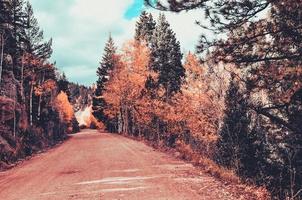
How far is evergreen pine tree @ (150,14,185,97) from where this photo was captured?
147 ft

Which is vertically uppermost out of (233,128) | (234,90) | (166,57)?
(166,57)

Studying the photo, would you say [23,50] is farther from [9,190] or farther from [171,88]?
[9,190]

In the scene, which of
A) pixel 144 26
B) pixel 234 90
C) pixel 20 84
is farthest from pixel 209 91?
pixel 144 26

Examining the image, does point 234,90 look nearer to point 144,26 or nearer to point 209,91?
point 209,91

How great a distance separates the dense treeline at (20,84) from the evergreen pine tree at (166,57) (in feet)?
40.3

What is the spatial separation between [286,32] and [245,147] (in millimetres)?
11981

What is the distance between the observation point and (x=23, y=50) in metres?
41.0

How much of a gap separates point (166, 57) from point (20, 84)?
628 inches

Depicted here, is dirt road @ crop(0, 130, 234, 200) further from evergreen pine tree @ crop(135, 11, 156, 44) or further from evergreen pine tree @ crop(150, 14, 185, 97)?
evergreen pine tree @ crop(135, 11, 156, 44)

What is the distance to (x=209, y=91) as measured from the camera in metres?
33.8

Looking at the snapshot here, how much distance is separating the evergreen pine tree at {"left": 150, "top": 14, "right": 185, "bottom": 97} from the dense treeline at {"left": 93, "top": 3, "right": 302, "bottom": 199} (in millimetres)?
110

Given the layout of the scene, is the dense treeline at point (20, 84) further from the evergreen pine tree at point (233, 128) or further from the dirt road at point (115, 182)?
the evergreen pine tree at point (233, 128)

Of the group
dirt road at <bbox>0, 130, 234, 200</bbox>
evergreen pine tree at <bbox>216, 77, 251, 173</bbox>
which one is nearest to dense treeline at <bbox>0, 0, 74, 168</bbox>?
dirt road at <bbox>0, 130, 234, 200</bbox>

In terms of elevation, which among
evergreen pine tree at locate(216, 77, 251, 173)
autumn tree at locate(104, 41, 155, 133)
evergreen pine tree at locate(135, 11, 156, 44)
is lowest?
evergreen pine tree at locate(216, 77, 251, 173)
